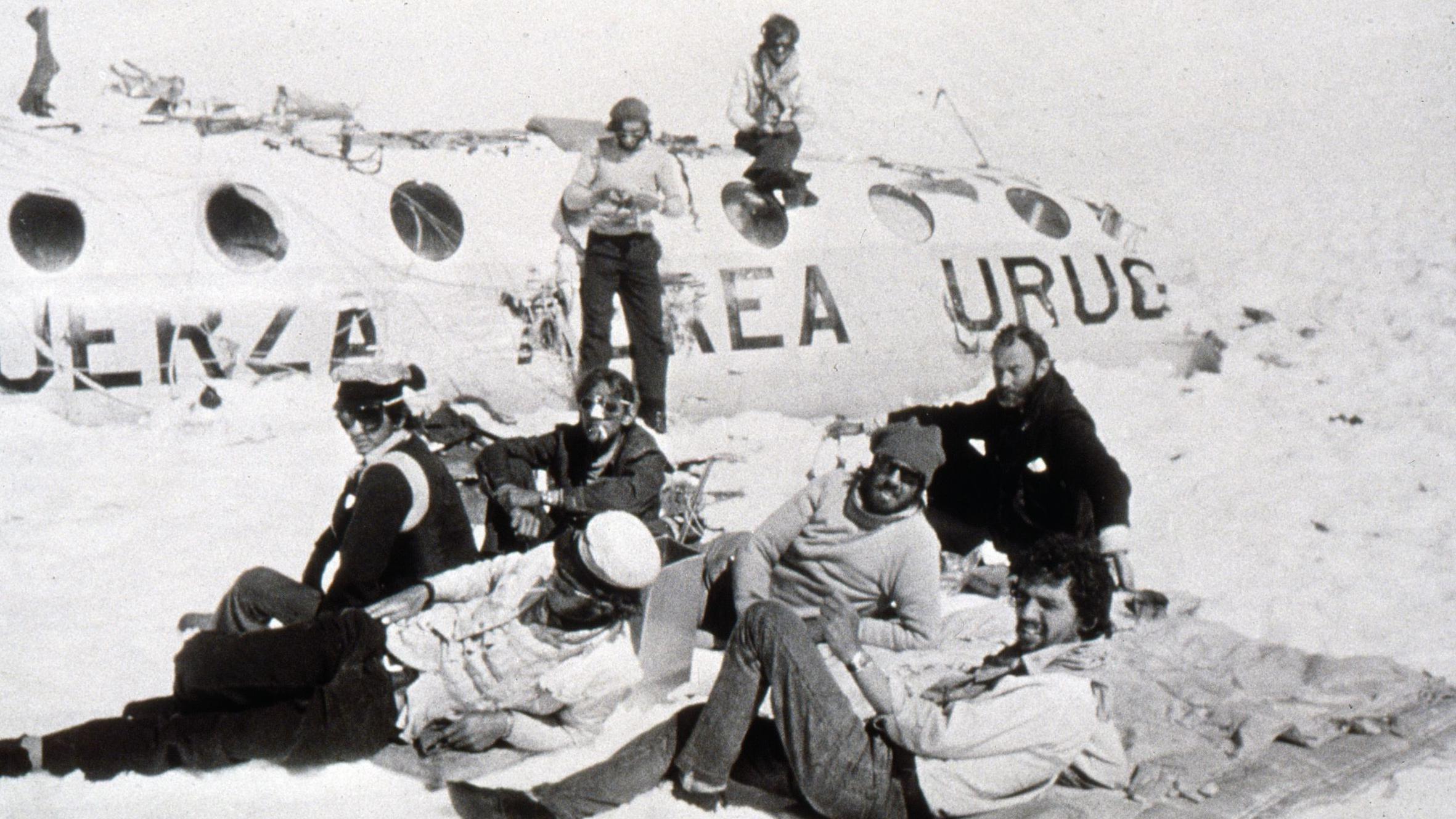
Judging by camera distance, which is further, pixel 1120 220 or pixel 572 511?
pixel 1120 220

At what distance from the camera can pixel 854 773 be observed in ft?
13.7

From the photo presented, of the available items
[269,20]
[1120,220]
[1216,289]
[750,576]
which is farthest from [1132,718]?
[269,20]

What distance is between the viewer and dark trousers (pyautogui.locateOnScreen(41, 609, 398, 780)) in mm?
4297

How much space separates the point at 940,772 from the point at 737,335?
5.22 meters

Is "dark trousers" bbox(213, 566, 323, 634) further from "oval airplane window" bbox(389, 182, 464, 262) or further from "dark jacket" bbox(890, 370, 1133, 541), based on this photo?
"oval airplane window" bbox(389, 182, 464, 262)

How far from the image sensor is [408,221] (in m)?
8.51

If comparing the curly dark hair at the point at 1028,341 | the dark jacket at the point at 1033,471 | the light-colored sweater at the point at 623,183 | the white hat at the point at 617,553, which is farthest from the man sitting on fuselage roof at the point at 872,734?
the light-colored sweater at the point at 623,183

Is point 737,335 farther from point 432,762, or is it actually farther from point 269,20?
point 269,20

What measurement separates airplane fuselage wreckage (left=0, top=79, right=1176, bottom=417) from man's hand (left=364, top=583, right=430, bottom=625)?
3.65 metres

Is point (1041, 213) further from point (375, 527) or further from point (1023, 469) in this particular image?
point (375, 527)

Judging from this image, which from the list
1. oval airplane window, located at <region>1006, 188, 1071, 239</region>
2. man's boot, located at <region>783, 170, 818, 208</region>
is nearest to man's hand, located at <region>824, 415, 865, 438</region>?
man's boot, located at <region>783, 170, 818, 208</region>

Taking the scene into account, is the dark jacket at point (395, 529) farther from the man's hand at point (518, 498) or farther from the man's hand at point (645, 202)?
the man's hand at point (645, 202)

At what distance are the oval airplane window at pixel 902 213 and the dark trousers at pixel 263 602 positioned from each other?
5947 millimetres

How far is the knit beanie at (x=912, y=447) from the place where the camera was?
197 inches
